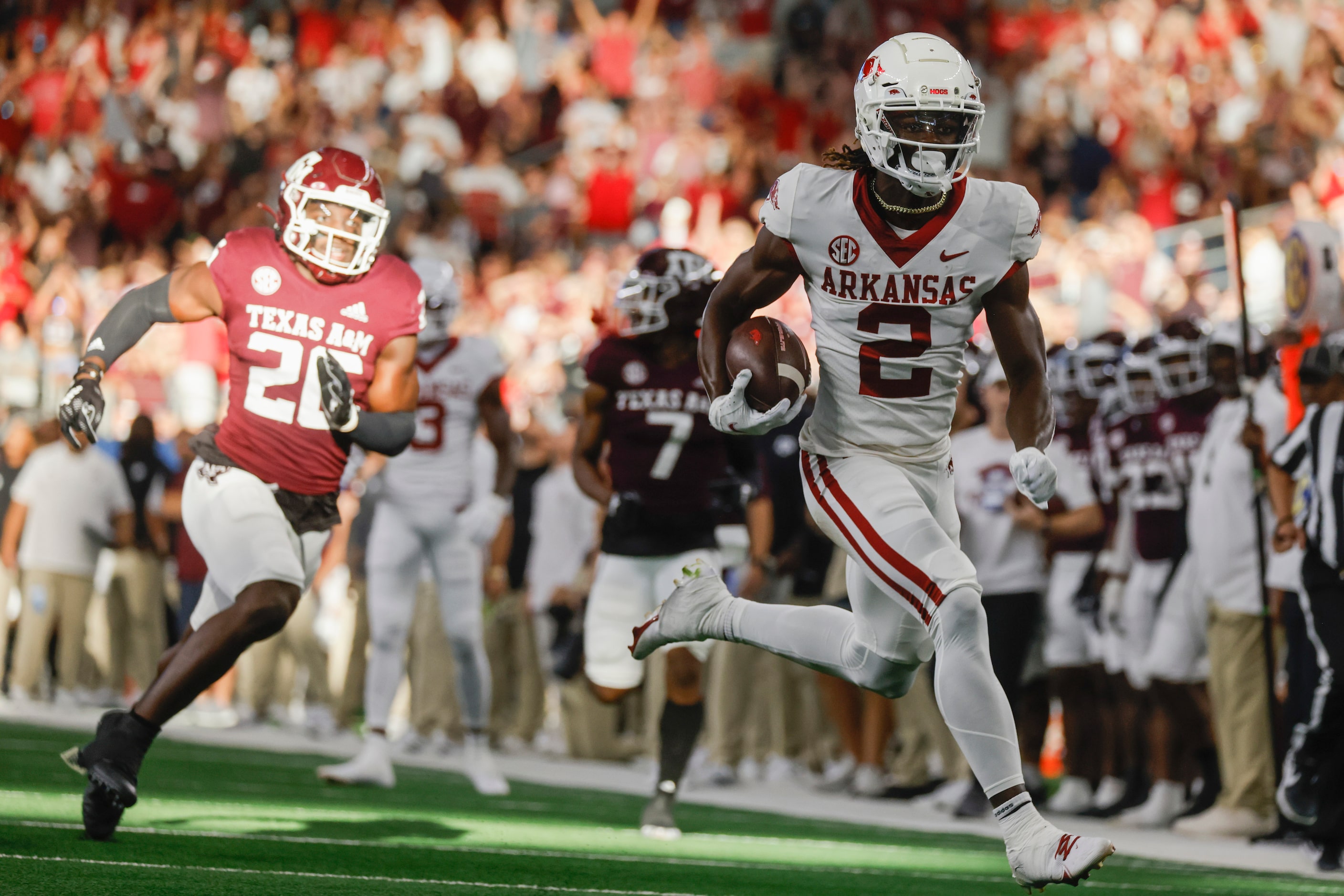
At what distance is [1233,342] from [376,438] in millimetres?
4554

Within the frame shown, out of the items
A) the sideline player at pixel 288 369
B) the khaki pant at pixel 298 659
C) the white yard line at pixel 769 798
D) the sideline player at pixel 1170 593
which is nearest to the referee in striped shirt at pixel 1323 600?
the white yard line at pixel 769 798

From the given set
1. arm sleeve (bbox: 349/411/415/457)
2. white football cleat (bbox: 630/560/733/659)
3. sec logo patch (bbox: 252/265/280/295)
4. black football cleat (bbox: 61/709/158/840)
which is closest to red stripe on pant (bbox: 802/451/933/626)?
white football cleat (bbox: 630/560/733/659)

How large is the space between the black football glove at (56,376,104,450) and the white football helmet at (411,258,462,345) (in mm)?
3346

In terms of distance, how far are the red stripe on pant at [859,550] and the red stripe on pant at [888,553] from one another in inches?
1.4

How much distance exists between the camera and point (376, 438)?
5.62m

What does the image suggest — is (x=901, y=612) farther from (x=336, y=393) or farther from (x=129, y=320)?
(x=129, y=320)

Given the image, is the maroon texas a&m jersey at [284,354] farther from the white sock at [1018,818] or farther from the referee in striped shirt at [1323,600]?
the referee in striped shirt at [1323,600]

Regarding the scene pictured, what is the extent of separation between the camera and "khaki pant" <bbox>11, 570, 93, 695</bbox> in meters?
12.7

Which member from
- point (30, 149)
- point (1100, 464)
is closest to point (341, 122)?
point (30, 149)

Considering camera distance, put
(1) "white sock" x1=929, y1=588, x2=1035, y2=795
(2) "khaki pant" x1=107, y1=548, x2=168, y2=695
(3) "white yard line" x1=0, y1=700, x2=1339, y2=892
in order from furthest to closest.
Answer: (2) "khaki pant" x1=107, y1=548, x2=168, y2=695 < (3) "white yard line" x1=0, y1=700, x2=1339, y2=892 < (1) "white sock" x1=929, y1=588, x2=1035, y2=795

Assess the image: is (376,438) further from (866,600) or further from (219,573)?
(866,600)

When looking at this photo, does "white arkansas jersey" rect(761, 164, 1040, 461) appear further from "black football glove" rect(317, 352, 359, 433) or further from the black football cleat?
the black football cleat

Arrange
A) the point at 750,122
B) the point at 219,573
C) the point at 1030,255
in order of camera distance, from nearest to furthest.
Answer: the point at 1030,255 < the point at 219,573 < the point at 750,122

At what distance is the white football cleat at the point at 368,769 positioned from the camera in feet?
26.0
